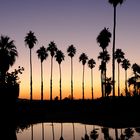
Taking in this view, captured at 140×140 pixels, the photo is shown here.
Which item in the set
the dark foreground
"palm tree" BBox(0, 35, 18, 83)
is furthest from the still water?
"palm tree" BBox(0, 35, 18, 83)

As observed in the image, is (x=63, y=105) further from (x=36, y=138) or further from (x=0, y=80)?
(x=36, y=138)

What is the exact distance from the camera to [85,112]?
70.7 meters

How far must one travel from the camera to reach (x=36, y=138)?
32.8 meters

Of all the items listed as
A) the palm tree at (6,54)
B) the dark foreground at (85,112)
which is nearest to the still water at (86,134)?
the dark foreground at (85,112)

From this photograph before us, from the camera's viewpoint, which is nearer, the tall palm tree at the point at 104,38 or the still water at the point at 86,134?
the still water at the point at 86,134

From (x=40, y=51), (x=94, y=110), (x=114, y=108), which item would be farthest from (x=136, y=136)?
(x=40, y=51)

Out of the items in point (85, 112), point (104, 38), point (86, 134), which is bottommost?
point (86, 134)

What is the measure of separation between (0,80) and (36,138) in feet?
85.5

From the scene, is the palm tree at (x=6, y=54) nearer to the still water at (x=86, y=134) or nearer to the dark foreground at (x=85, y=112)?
the dark foreground at (x=85, y=112)

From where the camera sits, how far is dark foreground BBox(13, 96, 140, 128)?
54.5m

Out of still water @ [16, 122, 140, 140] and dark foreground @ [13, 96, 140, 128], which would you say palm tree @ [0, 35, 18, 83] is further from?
still water @ [16, 122, 140, 140]

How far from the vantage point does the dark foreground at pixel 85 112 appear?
179 feet

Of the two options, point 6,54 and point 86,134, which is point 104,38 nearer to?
point 6,54

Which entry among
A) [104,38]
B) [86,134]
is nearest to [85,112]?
[104,38]
